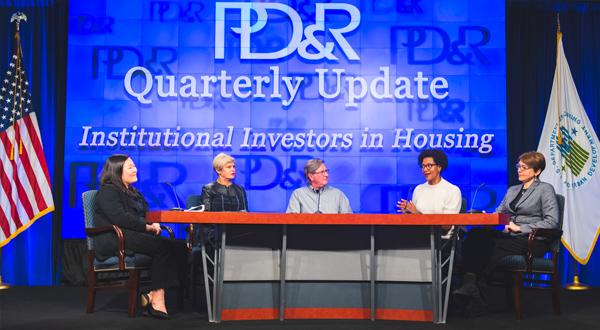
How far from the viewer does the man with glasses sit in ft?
15.4

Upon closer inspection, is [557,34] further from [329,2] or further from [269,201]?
[269,201]

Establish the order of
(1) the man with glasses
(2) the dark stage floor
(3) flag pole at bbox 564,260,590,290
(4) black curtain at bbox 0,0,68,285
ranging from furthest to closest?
(4) black curtain at bbox 0,0,68,285 < (3) flag pole at bbox 564,260,590,290 < (1) the man with glasses < (2) the dark stage floor

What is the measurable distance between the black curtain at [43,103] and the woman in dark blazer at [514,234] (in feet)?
13.7

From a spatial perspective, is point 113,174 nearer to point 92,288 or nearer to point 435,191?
point 92,288

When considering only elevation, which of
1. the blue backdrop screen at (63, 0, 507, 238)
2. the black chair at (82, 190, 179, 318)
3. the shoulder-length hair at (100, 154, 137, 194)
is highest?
the blue backdrop screen at (63, 0, 507, 238)

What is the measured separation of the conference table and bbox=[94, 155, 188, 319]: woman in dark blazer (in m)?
0.35

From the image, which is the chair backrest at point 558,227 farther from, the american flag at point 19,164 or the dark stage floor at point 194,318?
the american flag at point 19,164

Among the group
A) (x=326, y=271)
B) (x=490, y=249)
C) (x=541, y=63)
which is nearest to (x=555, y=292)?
(x=490, y=249)

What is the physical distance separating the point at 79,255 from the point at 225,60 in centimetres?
244

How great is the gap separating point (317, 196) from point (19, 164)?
319 cm

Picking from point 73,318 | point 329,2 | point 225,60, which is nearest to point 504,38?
point 329,2

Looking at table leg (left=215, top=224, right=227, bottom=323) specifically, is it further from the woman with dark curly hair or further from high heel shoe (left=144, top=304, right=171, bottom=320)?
the woman with dark curly hair

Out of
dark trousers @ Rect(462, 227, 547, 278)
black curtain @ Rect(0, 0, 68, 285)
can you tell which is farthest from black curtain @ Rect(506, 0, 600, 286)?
black curtain @ Rect(0, 0, 68, 285)

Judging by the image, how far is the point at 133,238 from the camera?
3.98 meters
